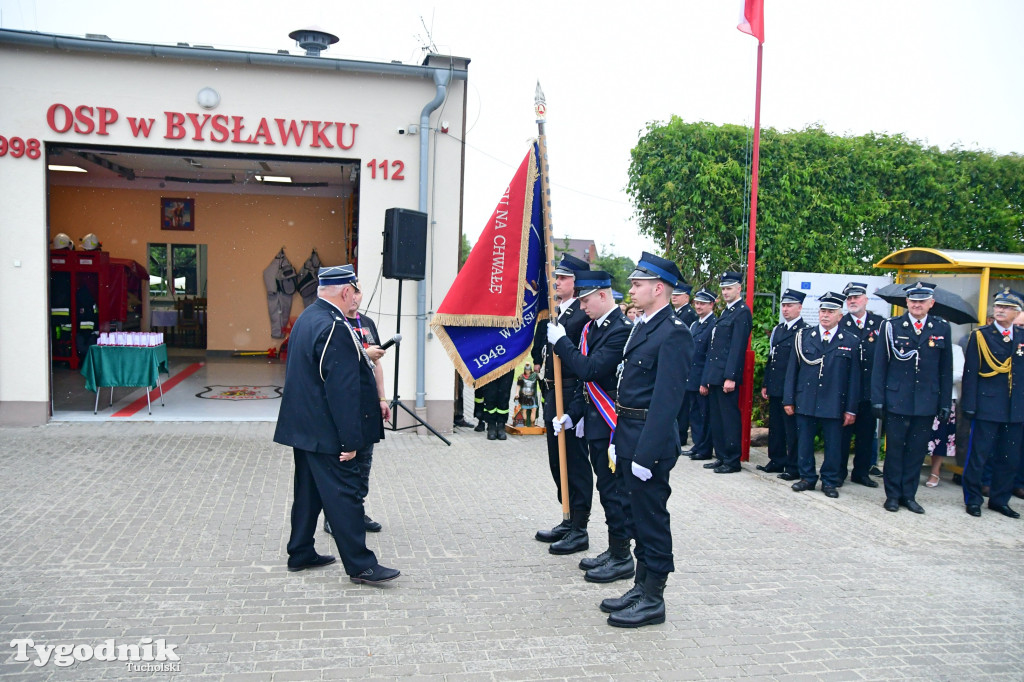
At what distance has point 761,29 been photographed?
9070 millimetres

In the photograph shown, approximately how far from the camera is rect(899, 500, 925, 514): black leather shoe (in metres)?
7.19

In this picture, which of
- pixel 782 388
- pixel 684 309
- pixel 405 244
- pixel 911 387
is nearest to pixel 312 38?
pixel 405 244

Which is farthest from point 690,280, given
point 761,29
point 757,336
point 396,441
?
point 396,441

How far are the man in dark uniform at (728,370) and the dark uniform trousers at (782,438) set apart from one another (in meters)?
0.41

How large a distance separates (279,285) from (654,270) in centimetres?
1523

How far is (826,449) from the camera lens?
791 cm

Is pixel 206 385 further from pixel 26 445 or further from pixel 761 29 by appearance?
pixel 761 29

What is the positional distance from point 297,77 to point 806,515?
7.96 metres

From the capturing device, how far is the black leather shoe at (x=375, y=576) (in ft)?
16.1

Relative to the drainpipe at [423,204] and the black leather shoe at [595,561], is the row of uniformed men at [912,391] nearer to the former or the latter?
the black leather shoe at [595,561]

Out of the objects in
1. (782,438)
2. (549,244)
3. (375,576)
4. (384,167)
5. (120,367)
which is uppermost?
(384,167)

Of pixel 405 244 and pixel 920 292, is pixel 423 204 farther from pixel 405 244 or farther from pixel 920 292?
pixel 920 292

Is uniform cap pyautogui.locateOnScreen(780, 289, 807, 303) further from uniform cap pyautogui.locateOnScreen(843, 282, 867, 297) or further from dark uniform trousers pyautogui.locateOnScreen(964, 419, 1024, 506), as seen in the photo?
dark uniform trousers pyautogui.locateOnScreen(964, 419, 1024, 506)

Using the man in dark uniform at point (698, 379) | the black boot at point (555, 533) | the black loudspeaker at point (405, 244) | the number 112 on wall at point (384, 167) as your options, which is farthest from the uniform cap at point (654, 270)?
the number 112 on wall at point (384, 167)
